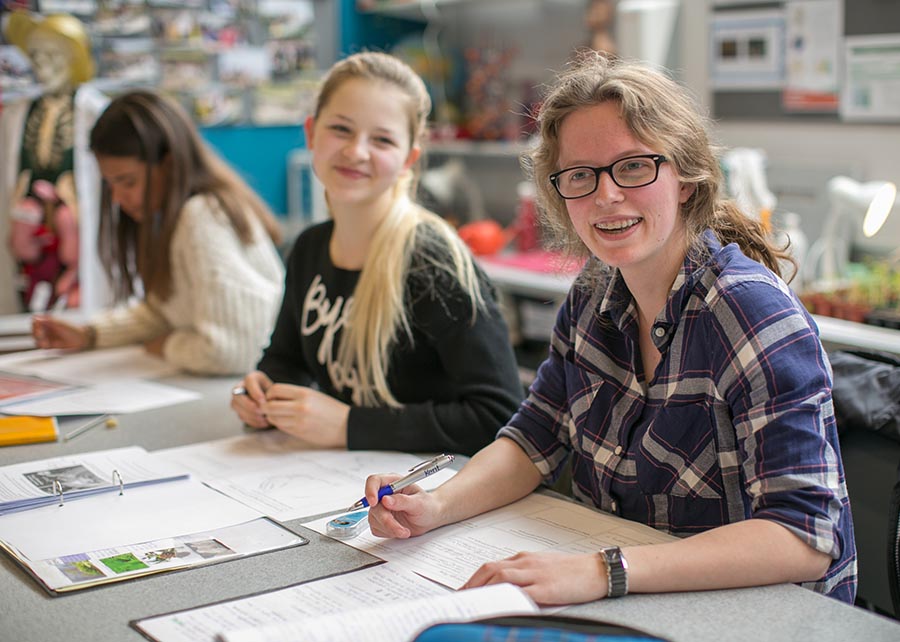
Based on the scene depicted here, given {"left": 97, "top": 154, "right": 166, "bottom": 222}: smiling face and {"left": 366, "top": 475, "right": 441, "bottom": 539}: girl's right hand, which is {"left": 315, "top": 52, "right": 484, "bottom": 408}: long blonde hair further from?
{"left": 97, "top": 154, "right": 166, "bottom": 222}: smiling face

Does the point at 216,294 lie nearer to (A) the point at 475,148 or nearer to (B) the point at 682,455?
(B) the point at 682,455

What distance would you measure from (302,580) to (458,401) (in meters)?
0.53

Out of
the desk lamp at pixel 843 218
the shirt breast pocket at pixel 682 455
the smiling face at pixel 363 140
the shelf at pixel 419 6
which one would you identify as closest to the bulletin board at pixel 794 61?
the desk lamp at pixel 843 218

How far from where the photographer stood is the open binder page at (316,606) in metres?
0.93

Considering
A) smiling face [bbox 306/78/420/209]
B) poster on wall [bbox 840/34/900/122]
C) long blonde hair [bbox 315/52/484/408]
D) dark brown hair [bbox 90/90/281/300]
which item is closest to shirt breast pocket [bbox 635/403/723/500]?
long blonde hair [bbox 315/52/484/408]

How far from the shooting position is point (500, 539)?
46.3 inches

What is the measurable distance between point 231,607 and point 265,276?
1.27m

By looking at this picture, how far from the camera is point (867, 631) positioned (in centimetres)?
93

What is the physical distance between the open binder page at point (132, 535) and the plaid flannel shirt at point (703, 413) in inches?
15.2

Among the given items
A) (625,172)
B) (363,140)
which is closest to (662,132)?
(625,172)

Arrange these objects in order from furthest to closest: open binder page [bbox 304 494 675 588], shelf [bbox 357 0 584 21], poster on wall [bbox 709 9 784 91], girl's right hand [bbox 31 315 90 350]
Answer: shelf [bbox 357 0 584 21]
poster on wall [bbox 709 9 784 91]
girl's right hand [bbox 31 315 90 350]
open binder page [bbox 304 494 675 588]

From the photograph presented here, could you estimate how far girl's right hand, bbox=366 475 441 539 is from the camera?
1172 mm

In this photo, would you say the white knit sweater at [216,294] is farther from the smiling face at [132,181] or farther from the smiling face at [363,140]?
the smiling face at [363,140]

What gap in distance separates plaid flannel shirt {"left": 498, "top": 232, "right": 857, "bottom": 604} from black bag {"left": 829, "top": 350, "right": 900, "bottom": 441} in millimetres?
235
